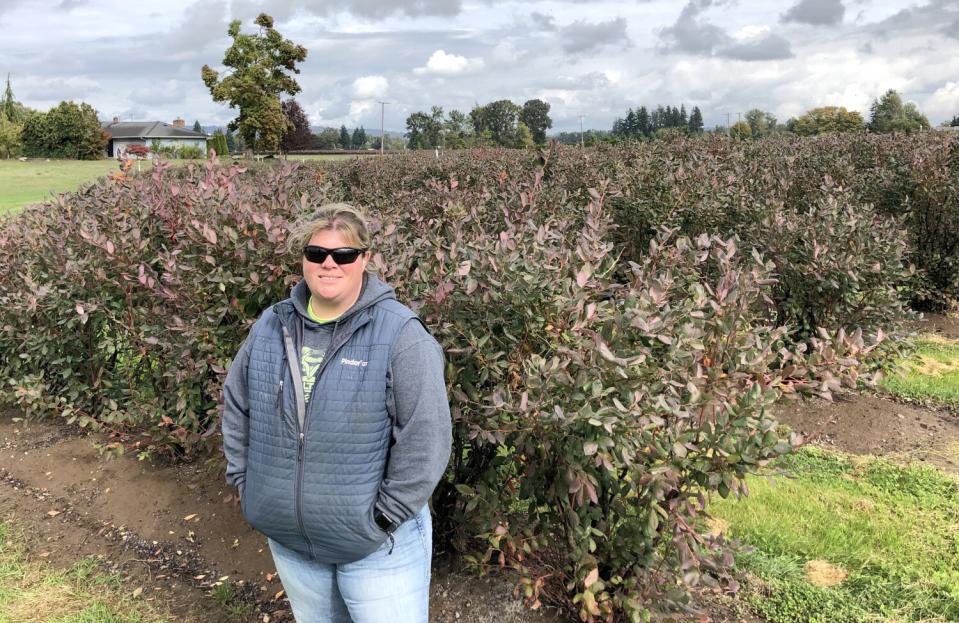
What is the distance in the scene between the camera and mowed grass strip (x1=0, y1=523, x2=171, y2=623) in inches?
119

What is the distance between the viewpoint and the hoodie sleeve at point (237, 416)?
6.94 ft

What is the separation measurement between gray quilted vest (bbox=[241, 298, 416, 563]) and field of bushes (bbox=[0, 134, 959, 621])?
0.44m

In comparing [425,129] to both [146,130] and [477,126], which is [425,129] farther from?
[146,130]

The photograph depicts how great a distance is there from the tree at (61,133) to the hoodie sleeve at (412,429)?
6659 cm

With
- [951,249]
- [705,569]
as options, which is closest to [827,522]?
[705,569]

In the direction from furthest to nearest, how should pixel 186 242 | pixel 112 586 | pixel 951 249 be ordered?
pixel 951 249 → pixel 186 242 → pixel 112 586

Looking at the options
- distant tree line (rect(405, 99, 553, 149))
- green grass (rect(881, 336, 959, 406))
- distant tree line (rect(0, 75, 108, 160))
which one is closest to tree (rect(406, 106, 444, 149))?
distant tree line (rect(405, 99, 553, 149))

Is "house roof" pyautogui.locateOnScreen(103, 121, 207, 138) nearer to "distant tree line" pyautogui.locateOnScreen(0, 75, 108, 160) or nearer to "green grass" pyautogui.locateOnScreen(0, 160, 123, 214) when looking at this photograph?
"distant tree line" pyautogui.locateOnScreen(0, 75, 108, 160)

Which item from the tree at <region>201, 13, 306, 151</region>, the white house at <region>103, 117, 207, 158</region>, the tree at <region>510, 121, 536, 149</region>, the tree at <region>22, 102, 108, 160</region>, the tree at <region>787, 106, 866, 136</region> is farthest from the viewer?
the white house at <region>103, 117, 207, 158</region>

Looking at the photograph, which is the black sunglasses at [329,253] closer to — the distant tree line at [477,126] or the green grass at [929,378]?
the green grass at [929,378]

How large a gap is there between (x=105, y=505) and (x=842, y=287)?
4701mm

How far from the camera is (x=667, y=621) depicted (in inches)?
95.3

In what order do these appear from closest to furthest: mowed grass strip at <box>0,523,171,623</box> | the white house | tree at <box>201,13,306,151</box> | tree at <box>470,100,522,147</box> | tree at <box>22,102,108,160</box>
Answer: mowed grass strip at <box>0,523,171,623</box>
tree at <box>201,13,306,151</box>
tree at <box>22,102,108,160</box>
tree at <box>470,100,522,147</box>
the white house

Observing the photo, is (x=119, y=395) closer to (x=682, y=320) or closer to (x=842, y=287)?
(x=682, y=320)
